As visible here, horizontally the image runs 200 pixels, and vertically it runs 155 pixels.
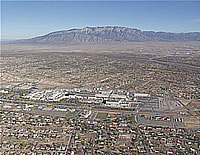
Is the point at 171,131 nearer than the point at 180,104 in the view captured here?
Yes

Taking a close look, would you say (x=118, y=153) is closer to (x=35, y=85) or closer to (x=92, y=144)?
(x=92, y=144)

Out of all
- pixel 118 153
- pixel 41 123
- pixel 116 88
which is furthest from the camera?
pixel 116 88

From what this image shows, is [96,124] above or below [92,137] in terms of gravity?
above

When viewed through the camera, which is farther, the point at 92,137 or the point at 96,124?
the point at 96,124

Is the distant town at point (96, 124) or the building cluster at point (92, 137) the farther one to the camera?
the distant town at point (96, 124)

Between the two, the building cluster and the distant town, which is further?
the distant town

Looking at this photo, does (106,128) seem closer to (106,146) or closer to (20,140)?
(106,146)

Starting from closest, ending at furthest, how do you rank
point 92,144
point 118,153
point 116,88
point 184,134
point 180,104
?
point 118,153, point 92,144, point 184,134, point 180,104, point 116,88

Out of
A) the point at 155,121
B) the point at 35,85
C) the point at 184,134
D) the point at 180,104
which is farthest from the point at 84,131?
the point at 35,85

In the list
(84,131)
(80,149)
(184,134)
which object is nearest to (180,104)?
(184,134)
